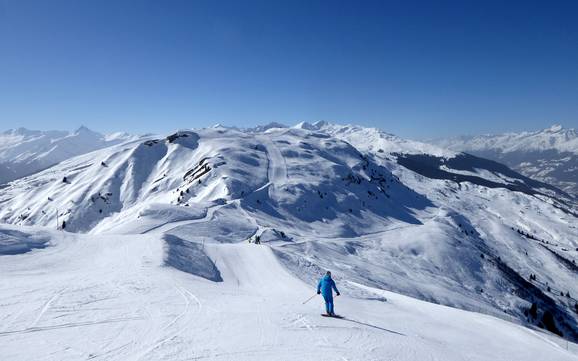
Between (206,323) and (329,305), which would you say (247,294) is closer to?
(329,305)

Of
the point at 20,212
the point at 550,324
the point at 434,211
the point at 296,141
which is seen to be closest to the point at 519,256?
the point at 434,211

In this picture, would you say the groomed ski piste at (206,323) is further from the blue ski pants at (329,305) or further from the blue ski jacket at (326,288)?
the blue ski jacket at (326,288)

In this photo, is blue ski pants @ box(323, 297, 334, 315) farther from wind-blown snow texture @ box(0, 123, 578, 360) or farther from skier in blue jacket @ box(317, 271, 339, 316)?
wind-blown snow texture @ box(0, 123, 578, 360)

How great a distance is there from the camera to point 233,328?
13.8m

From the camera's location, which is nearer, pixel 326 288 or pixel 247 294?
pixel 326 288

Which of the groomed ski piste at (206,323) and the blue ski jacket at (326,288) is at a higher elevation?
the blue ski jacket at (326,288)

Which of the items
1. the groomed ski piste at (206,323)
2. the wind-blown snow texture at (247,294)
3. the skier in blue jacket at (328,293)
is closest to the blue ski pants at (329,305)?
the skier in blue jacket at (328,293)

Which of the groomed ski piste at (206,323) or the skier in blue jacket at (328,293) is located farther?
the skier in blue jacket at (328,293)

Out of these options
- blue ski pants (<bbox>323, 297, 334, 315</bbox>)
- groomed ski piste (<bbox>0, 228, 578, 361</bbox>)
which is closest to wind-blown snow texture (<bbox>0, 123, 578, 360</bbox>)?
groomed ski piste (<bbox>0, 228, 578, 361</bbox>)

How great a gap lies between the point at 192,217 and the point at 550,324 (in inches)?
3030

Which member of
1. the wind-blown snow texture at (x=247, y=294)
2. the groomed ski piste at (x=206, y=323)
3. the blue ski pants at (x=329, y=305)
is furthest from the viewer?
the blue ski pants at (x=329, y=305)

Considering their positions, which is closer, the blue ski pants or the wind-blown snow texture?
the wind-blown snow texture

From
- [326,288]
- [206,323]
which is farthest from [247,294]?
[206,323]

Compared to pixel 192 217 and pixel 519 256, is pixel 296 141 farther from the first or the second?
pixel 192 217
